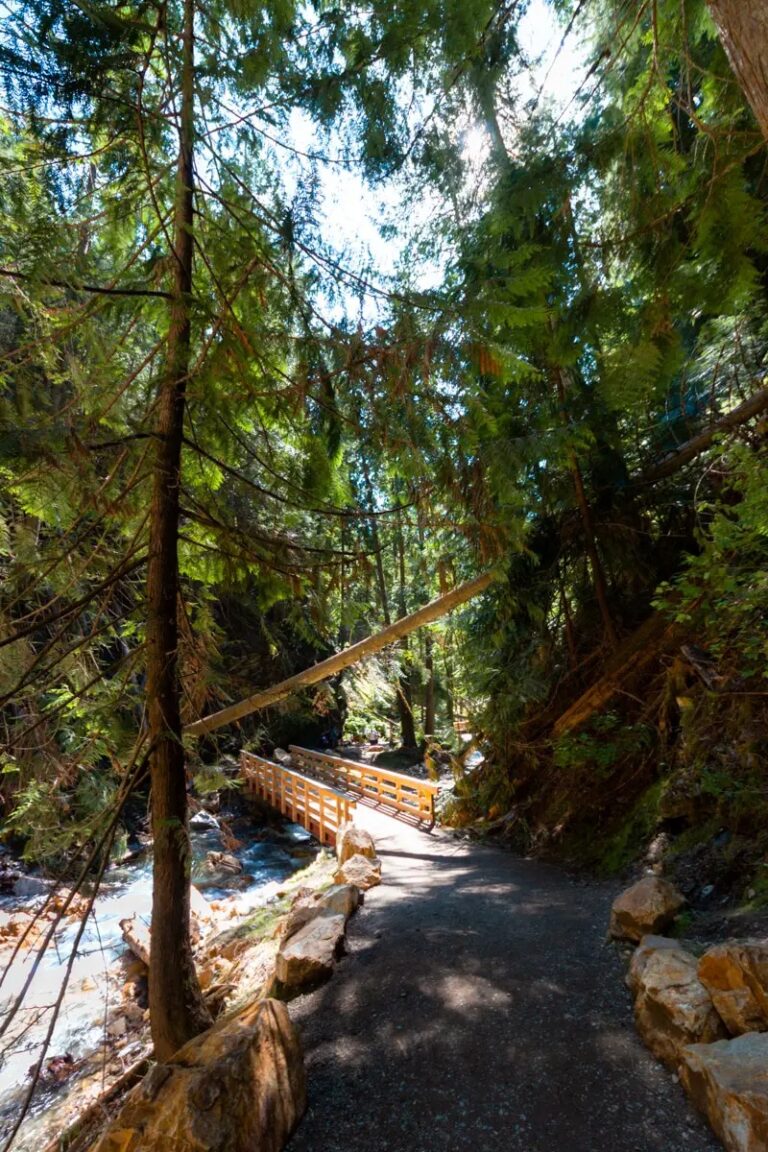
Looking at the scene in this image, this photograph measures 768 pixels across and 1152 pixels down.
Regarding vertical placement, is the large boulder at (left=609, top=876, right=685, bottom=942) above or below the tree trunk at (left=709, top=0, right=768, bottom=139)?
below

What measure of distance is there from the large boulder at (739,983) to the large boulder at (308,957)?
2899 mm

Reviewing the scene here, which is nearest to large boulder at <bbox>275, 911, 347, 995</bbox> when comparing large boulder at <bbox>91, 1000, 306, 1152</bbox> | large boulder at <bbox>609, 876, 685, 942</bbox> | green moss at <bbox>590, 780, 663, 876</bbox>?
large boulder at <bbox>91, 1000, 306, 1152</bbox>

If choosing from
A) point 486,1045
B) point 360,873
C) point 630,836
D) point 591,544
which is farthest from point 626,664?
point 486,1045

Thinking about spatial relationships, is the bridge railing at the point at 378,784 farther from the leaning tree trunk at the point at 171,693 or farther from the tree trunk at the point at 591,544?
the leaning tree trunk at the point at 171,693

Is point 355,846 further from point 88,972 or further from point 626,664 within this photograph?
point 626,664

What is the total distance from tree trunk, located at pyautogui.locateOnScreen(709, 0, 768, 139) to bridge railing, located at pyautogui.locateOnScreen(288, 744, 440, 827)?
9.85 meters

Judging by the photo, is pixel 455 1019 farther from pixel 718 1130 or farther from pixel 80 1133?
pixel 80 1133

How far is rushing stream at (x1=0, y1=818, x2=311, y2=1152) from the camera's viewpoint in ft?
17.3

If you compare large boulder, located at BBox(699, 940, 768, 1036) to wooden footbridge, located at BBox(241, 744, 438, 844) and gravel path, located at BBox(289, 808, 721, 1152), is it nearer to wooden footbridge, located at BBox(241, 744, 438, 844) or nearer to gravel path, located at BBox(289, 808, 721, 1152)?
gravel path, located at BBox(289, 808, 721, 1152)

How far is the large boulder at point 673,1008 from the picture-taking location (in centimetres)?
288

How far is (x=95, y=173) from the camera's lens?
12.5 feet

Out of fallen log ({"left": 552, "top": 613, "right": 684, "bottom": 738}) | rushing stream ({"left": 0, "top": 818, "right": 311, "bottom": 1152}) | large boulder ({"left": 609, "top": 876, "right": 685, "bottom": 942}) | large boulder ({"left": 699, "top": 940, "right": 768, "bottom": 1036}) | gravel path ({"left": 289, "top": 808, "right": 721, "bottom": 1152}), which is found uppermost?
fallen log ({"left": 552, "top": 613, "right": 684, "bottom": 738})

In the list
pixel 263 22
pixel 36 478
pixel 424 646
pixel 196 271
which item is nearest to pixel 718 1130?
pixel 36 478

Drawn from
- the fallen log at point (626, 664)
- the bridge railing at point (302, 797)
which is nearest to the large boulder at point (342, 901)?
the fallen log at point (626, 664)
